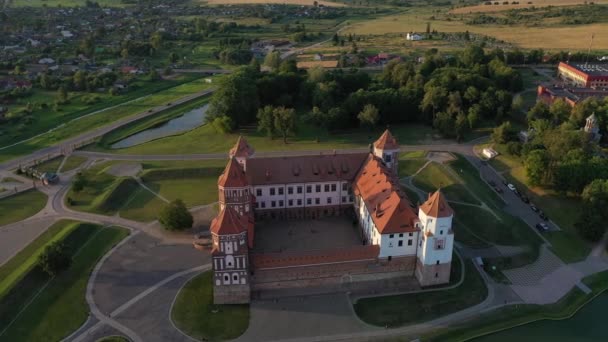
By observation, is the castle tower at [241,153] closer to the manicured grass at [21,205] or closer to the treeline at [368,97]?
the manicured grass at [21,205]

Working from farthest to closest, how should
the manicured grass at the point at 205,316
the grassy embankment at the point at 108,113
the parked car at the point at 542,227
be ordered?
1. the grassy embankment at the point at 108,113
2. the parked car at the point at 542,227
3. the manicured grass at the point at 205,316

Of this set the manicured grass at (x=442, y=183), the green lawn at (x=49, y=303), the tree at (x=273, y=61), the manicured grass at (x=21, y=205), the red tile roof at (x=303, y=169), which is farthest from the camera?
the tree at (x=273, y=61)

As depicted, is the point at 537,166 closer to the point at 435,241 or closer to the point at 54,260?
the point at 435,241

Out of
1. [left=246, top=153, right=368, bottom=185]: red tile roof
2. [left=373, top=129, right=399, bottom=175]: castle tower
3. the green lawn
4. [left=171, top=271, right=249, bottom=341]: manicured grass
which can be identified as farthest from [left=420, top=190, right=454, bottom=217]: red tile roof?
the green lawn

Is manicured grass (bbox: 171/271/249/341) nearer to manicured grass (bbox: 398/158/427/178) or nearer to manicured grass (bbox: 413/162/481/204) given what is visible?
manicured grass (bbox: 413/162/481/204)

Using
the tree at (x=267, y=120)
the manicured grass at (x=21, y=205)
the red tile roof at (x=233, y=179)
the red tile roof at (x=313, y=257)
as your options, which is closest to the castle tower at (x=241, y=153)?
the red tile roof at (x=233, y=179)

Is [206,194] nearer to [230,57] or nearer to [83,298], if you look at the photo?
[83,298]

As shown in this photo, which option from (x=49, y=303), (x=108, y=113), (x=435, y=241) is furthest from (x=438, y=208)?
(x=108, y=113)
